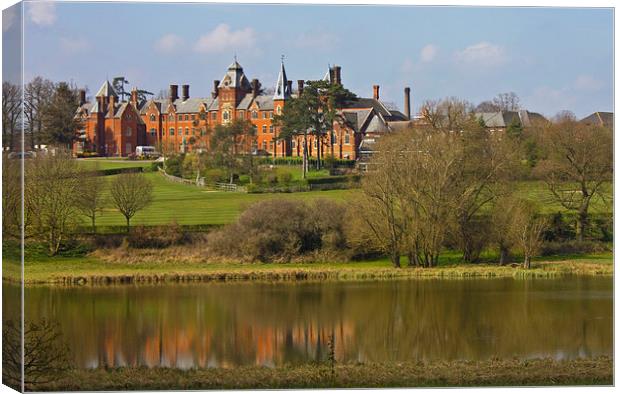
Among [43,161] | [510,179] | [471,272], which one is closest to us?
[43,161]

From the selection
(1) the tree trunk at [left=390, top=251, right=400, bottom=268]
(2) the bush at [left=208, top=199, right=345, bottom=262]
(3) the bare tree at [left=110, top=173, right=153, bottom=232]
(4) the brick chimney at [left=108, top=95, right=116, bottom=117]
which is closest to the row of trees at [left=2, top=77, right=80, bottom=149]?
(4) the brick chimney at [left=108, top=95, right=116, bottom=117]

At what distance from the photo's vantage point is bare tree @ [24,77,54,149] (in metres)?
15.4

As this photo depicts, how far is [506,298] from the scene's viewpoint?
20.7 metres

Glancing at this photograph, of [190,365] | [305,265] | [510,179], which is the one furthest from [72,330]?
[510,179]

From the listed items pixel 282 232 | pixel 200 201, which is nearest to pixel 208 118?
pixel 200 201

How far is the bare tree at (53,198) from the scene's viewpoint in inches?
790

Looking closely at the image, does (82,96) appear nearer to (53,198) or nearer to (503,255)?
(53,198)

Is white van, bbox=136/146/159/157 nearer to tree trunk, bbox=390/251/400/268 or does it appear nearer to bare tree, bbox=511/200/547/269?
tree trunk, bbox=390/251/400/268

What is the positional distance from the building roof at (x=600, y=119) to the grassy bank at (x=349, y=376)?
19.5 ft

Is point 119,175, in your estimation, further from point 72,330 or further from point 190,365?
point 190,365

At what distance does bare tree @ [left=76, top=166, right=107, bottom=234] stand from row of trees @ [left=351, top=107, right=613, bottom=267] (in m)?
6.42

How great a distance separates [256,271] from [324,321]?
18.9 feet

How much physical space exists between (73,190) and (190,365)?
32.9ft

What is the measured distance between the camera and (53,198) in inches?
901
